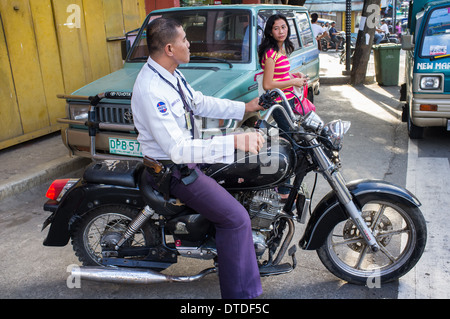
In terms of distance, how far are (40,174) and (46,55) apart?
7.78ft

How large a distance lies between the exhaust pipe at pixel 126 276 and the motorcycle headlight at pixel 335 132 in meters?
1.16

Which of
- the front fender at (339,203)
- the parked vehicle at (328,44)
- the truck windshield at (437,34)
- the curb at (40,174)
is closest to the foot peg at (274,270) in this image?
the front fender at (339,203)

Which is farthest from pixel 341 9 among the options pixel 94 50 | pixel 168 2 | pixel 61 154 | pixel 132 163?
pixel 132 163

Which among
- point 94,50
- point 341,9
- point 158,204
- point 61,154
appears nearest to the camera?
point 158,204

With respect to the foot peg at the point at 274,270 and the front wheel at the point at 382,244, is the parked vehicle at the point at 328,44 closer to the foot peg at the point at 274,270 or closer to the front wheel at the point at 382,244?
the front wheel at the point at 382,244

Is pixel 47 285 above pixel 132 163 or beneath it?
beneath

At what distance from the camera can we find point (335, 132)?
2.85m

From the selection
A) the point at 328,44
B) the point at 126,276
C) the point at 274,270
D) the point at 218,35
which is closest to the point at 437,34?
the point at 218,35

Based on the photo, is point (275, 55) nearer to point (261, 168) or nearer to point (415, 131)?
point (261, 168)

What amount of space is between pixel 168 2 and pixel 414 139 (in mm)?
6207

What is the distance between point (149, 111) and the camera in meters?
2.58

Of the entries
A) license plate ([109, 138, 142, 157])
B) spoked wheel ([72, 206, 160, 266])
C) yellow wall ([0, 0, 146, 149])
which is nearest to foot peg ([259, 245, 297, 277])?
spoked wheel ([72, 206, 160, 266])

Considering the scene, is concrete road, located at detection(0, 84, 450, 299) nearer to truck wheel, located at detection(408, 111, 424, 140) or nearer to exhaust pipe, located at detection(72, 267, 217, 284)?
truck wheel, located at detection(408, 111, 424, 140)
